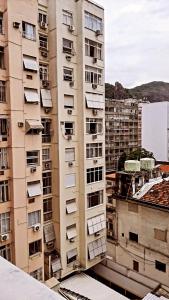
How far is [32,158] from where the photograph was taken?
1331cm

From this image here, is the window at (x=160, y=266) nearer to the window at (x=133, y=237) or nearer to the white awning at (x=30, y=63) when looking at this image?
the window at (x=133, y=237)

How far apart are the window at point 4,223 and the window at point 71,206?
12.1ft

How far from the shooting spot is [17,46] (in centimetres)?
1230

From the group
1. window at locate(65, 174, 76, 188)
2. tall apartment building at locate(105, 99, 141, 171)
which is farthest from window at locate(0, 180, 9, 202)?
tall apartment building at locate(105, 99, 141, 171)

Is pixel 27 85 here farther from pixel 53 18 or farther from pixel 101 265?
pixel 101 265

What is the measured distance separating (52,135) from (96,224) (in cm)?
597

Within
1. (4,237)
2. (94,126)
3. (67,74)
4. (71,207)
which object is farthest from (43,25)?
(4,237)

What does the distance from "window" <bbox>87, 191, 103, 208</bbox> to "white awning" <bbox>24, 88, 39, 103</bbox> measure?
643 centimetres

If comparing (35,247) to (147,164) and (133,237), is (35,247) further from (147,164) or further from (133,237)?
(147,164)

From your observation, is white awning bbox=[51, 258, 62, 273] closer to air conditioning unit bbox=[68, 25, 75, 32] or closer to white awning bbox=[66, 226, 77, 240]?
white awning bbox=[66, 226, 77, 240]

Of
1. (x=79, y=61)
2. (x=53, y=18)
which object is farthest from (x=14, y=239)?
(x=53, y=18)

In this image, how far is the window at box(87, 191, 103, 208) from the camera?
1633cm

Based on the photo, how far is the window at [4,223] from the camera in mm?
12336

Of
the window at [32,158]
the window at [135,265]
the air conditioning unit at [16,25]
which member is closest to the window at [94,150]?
the window at [32,158]
